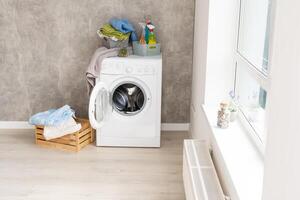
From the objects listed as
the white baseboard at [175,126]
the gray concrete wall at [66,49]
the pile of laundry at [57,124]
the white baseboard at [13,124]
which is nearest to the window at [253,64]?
the gray concrete wall at [66,49]

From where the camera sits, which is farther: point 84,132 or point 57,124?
point 84,132

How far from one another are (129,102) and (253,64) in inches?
63.5

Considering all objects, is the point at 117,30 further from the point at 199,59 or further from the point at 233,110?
the point at 233,110

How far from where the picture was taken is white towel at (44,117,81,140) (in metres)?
3.76

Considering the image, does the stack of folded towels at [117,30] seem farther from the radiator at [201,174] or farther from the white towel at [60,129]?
the radiator at [201,174]

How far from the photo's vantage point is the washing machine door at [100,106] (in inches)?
138

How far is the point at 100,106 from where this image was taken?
12.2 ft

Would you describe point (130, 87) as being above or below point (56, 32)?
below

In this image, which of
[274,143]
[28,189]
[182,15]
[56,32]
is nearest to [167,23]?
[182,15]

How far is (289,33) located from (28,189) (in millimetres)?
2482

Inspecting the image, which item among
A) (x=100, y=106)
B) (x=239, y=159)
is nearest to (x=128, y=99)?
(x=100, y=106)

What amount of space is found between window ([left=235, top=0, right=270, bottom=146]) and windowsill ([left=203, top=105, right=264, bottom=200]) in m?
0.08

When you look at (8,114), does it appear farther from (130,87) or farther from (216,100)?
(216,100)

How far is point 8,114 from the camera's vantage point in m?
4.32
